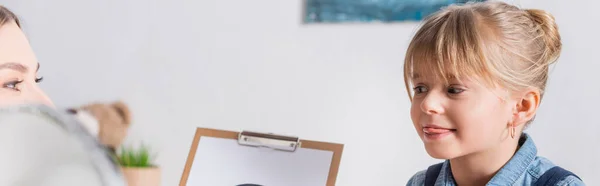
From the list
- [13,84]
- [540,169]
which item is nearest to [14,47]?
[13,84]

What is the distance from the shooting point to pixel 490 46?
0.75 metres

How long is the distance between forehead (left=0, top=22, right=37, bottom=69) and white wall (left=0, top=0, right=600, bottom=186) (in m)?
1.11

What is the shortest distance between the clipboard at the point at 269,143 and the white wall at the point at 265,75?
0.47 metres

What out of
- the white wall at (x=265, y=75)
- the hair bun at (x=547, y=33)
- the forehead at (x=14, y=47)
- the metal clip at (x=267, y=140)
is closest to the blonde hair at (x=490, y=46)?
the hair bun at (x=547, y=33)

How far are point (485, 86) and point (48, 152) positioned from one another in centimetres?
72

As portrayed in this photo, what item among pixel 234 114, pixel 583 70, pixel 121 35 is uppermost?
pixel 583 70

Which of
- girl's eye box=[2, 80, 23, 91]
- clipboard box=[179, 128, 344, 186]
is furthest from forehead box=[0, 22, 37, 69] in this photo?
clipboard box=[179, 128, 344, 186]

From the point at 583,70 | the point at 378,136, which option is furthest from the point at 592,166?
the point at 378,136

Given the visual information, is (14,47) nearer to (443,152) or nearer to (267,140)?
(443,152)

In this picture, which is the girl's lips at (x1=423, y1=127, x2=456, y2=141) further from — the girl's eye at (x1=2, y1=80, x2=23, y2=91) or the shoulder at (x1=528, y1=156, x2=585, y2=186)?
the girl's eye at (x1=2, y1=80, x2=23, y2=91)

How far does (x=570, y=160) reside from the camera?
119cm

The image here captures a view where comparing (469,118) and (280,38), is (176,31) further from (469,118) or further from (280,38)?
(469,118)

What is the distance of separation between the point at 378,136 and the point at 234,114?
0.39 metres

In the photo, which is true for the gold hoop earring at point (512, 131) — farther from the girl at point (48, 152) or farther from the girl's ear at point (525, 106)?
the girl at point (48, 152)
